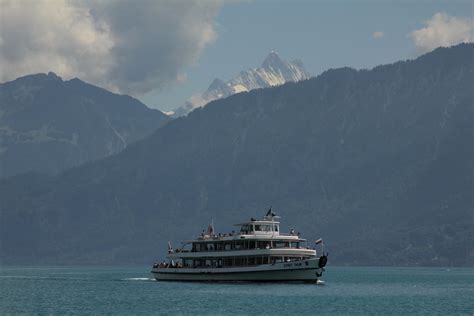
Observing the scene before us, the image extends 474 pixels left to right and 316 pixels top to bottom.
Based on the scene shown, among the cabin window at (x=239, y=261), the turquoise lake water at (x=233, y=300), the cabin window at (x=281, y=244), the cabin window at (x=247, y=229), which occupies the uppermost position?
the cabin window at (x=247, y=229)

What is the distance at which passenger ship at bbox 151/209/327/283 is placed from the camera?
165000mm

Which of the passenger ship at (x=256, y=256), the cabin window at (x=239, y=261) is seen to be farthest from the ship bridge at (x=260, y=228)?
the cabin window at (x=239, y=261)

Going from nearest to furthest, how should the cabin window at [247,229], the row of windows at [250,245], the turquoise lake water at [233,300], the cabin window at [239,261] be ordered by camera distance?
1. the turquoise lake water at [233,300]
2. the row of windows at [250,245]
3. the cabin window at [239,261]
4. the cabin window at [247,229]

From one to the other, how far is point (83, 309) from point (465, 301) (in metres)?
60.4

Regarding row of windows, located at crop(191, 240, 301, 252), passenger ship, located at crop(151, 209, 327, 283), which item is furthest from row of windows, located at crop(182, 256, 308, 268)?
row of windows, located at crop(191, 240, 301, 252)

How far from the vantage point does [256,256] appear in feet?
548

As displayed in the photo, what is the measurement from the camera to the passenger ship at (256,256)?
16500 cm

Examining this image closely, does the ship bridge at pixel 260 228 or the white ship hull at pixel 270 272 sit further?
the ship bridge at pixel 260 228

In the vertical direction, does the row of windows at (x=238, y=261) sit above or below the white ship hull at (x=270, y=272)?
above

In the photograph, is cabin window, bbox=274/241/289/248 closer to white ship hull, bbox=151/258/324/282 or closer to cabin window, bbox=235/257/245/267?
white ship hull, bbox=151/258/324/282

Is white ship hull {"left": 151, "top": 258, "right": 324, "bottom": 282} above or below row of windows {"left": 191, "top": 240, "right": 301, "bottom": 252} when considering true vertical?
below

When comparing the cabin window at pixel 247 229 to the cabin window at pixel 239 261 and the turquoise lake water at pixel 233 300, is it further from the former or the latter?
the turquoise lake water at pixel 233 300

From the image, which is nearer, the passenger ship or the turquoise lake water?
the turquoise lake water

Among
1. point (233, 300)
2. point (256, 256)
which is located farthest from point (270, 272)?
point (233, 300)
